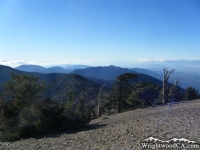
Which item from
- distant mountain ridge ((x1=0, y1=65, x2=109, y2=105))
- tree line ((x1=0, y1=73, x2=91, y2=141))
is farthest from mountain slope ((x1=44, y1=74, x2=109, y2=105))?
tree line ((x1=0, y1=73, x2=91, y2=141))

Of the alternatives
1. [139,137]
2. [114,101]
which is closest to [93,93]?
[114,101]

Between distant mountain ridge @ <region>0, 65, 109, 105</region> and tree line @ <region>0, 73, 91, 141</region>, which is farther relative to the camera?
distant mountain ridge @ <region>0, 65, 109, 105</region>

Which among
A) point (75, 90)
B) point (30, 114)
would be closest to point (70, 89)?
point (75, 90)

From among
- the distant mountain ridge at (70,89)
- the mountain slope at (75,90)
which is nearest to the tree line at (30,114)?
the distant mountain ridge at (70,89)

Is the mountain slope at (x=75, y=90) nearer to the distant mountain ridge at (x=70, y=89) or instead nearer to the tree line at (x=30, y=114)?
the distant mountain ridge at (x=70, y=89)

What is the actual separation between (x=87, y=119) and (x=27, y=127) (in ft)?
16.4

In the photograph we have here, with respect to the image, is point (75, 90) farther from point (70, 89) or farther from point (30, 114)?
point (30, 114)

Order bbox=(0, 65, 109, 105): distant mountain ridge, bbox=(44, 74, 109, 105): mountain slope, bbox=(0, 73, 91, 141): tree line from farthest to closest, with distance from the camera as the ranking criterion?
bbox=(44, 74, 109, 105): mountain slope → bbox=(0, 65, 109, 105): distant mountain ridge → bbox=(0, 73, 91, 141): tree line

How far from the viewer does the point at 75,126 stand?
16.0m

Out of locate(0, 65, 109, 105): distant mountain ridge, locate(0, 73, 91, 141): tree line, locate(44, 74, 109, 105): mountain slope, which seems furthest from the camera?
locate(44, 74, 109, 105): mountain slope

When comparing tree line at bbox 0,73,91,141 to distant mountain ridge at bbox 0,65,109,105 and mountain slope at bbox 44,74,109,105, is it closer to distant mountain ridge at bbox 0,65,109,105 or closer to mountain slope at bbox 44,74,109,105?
distant mountain ridge at bbox 0,65,109,105

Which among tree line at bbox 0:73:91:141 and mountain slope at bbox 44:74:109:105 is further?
mountain slope at bbox 44:74:109:105

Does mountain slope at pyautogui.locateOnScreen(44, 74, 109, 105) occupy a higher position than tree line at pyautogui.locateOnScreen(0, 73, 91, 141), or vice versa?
tree line at pyautogui.locateOnScreen(0, 73, 91, 141)

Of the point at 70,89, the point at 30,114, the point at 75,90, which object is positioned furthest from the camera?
the point at 70,89
